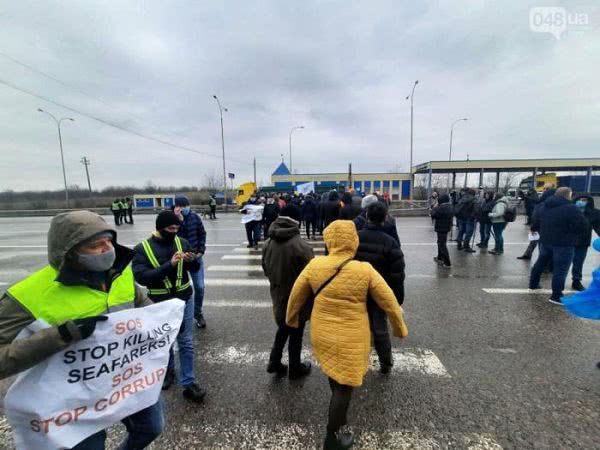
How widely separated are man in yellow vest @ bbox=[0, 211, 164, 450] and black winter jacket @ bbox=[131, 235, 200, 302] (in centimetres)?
83

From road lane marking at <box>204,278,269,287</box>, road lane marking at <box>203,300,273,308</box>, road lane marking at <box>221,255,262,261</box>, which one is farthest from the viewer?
road lane marking at <box>221,255,262,261</box>

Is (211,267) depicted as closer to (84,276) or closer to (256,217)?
(256,217)

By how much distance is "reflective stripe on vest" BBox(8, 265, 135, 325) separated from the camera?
1.40 meters

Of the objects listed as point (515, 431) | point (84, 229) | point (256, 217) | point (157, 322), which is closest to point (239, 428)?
point (157, 322)

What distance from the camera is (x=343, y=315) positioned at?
2.13m

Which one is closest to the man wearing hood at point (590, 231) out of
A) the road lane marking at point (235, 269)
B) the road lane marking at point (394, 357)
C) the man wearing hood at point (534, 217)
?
the man wearing hood at point (534, 217)

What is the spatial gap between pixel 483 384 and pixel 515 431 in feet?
1.96

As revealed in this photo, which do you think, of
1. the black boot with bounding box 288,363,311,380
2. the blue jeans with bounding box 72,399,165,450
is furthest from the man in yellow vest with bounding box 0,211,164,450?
the black boot with bounding box 288,363,311,380

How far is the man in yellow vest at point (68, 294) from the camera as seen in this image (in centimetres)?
134

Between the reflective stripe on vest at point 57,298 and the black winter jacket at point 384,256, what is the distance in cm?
223

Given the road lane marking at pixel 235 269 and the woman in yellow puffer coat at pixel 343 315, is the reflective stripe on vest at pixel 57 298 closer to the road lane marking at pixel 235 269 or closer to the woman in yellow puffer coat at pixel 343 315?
the woman in yellow puffer coat at pixel 343 315

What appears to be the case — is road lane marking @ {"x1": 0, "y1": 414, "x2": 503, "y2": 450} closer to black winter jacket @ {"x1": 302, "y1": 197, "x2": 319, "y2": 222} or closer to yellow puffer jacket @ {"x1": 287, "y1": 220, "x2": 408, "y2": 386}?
yellow puffer jacket @ {"x1": 287, "y1": 220, "x2": 408, "y2": 386}

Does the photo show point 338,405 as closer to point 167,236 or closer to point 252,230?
point 167,236

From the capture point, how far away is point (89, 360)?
5.15ft
